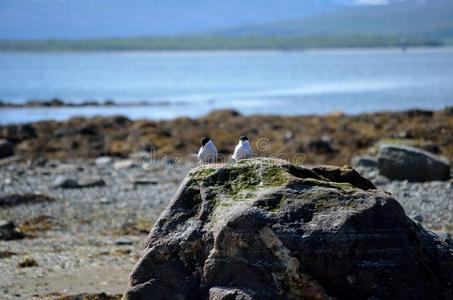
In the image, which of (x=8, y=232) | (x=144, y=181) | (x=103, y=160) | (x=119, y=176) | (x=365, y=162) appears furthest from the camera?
(x=103, y=160)

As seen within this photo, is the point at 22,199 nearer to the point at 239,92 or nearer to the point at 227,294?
the point at 227,294

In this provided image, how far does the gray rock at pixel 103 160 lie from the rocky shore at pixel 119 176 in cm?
8

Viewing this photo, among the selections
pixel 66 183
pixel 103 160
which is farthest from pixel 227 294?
pixel 103 160

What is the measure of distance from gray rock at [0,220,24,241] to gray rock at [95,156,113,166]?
461 inches

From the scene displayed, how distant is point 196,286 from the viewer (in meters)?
9.60

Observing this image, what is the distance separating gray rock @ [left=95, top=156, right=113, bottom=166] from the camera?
30.1 m

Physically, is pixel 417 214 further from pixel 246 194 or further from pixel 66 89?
pixel 66 89

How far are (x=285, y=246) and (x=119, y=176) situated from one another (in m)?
18.0

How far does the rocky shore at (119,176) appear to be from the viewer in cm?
1523

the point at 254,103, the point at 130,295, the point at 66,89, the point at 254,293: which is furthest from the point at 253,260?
the point at 66,89

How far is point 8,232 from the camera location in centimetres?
1786

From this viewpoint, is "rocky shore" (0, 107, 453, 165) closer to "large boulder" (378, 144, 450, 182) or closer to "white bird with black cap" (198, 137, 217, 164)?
"large boulder" (378, 144, 450, 182)

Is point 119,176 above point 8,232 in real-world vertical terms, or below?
below

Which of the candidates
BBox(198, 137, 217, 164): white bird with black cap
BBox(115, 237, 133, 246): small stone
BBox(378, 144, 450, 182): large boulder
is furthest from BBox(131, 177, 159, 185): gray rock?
BBox(198, 137, 217, 164): white bird with black cap
